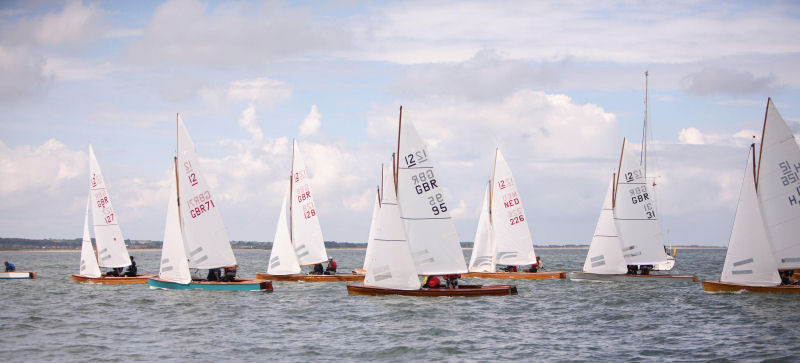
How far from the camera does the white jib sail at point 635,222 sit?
43312 mm

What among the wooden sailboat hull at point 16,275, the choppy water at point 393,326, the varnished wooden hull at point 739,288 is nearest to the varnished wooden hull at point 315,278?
the choppy water at point 393,326

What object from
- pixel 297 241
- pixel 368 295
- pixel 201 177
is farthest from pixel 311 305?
pixel 297 241

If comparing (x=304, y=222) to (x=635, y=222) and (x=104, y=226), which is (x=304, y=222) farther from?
(x=635, y=222)

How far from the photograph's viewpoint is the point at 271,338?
80.6 feet

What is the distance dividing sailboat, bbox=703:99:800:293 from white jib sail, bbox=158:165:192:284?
2339cm

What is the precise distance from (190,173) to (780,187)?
24.9m

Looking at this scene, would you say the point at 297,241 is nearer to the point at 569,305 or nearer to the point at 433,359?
the point at 569,305

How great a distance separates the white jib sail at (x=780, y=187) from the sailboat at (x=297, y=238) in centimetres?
2037

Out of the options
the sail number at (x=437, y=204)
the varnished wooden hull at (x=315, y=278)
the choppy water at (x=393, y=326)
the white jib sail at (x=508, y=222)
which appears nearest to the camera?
the choppy water at (x=393, y=326)

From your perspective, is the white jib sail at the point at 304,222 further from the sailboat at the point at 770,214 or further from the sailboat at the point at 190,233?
the sailboat at the point at 770,214

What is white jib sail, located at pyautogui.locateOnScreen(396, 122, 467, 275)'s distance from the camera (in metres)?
31.8

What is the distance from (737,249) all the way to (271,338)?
1929 cm

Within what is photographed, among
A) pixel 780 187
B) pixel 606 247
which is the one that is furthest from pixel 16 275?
pixel 780 187

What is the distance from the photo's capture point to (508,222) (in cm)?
4578
